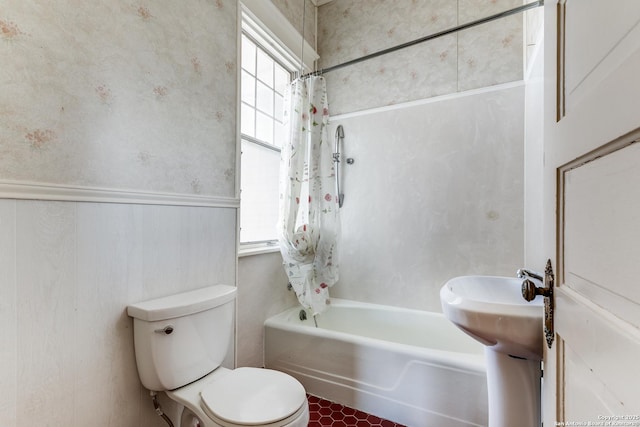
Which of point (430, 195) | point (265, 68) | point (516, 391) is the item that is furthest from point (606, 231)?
point (265, 68)

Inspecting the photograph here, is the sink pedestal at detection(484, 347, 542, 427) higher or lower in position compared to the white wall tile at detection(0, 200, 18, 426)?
lower

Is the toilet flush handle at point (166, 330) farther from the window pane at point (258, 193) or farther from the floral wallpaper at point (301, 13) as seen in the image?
the floral wallpaper at point (301, 13)

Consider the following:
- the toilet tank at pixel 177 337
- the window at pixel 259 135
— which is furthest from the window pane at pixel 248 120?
the toilet tank at pixel 177 337

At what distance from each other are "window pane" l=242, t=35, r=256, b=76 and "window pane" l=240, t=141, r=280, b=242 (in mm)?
514

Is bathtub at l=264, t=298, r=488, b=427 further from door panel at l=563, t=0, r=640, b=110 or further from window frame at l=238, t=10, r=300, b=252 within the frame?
door panel at l=563, t=0, r=640, b=110

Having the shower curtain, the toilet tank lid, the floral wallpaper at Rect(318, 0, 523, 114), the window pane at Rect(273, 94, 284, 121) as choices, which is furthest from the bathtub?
the floral wallpaper at Rect(318, 0, 523, 114)

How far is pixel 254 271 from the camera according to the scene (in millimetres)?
1828

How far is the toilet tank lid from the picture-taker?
1.09m

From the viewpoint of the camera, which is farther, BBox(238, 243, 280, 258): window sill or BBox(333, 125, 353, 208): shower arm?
BBox(333, 125, 353, 208): shower arm

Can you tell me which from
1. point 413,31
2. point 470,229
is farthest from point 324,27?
point 470,229

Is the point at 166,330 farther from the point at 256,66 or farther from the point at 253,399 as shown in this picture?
the point at 256,66

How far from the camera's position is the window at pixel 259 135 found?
189 centimetres

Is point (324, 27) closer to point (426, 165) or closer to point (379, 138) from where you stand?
point (379, 138)

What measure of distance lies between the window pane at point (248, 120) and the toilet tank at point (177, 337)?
109 centimetres
